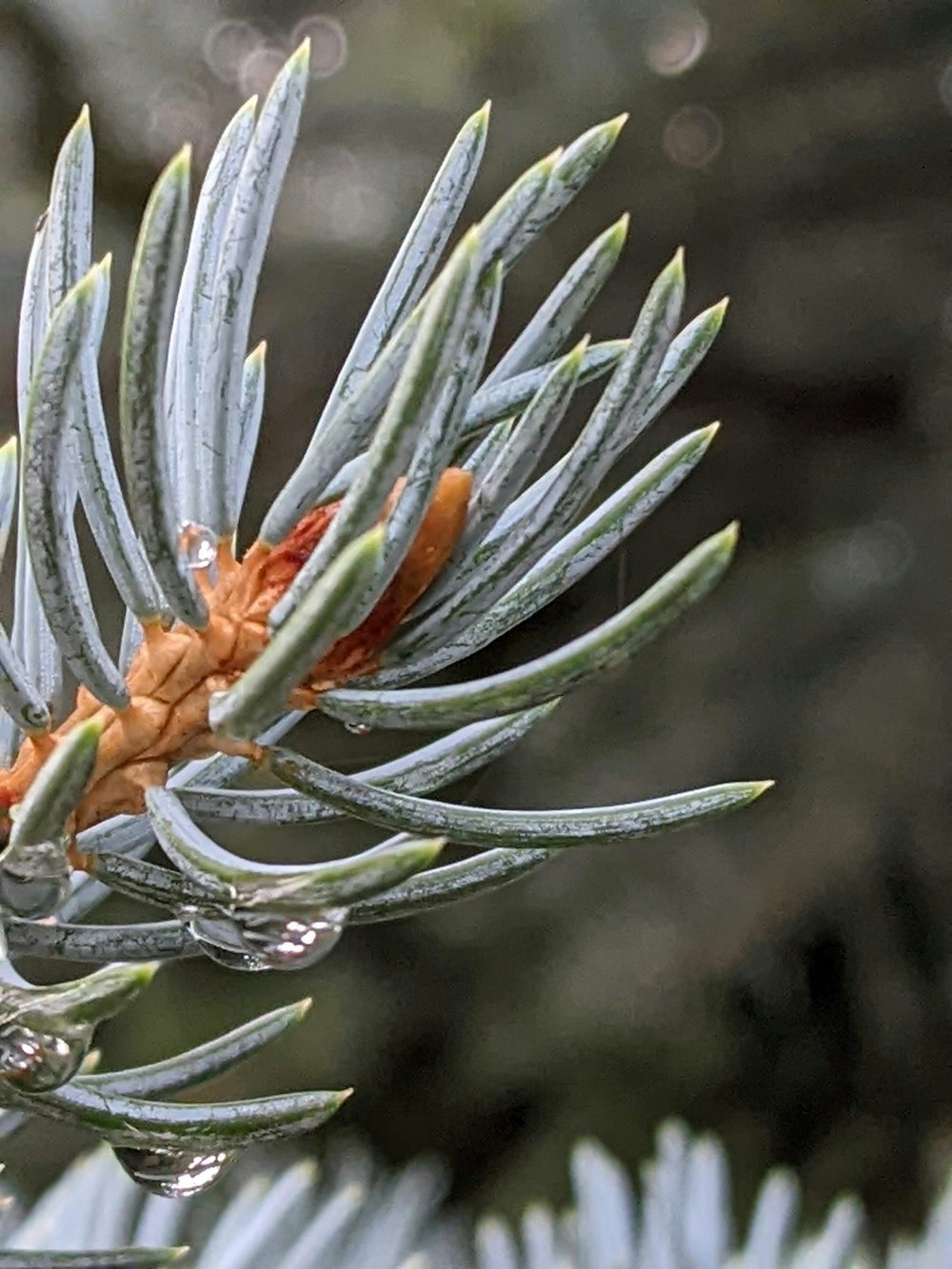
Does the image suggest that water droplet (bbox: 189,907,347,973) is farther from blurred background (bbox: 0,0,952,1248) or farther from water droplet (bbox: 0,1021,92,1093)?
blurred background (bbox: 0,0,952,1248)

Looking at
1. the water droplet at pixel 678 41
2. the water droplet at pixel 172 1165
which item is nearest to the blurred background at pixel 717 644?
the water droplet at pixel 678 41

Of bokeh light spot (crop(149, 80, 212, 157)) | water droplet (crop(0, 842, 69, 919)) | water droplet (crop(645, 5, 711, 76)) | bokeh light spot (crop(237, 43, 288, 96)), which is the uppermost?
bokeh light spot (crop(237, 43, 288, 96))

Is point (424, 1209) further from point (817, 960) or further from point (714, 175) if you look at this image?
point (714, 175)

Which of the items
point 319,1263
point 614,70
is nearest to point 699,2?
point 614,70

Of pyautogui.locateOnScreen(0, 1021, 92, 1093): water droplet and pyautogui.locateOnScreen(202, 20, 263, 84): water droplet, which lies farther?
pyautogui.locateOnScreen(202, 20, 263, 84): water droplet

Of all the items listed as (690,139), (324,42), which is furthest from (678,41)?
(324,42)

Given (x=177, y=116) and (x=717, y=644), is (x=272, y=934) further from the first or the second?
(x=177, y=116)

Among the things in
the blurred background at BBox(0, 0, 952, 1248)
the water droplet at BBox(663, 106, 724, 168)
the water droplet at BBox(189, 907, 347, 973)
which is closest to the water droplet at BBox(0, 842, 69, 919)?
the water droplet at BBox(189, 907, 347, 973)

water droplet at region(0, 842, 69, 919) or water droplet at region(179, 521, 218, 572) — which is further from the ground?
water droplet at region(179, 521, 218, 572)
